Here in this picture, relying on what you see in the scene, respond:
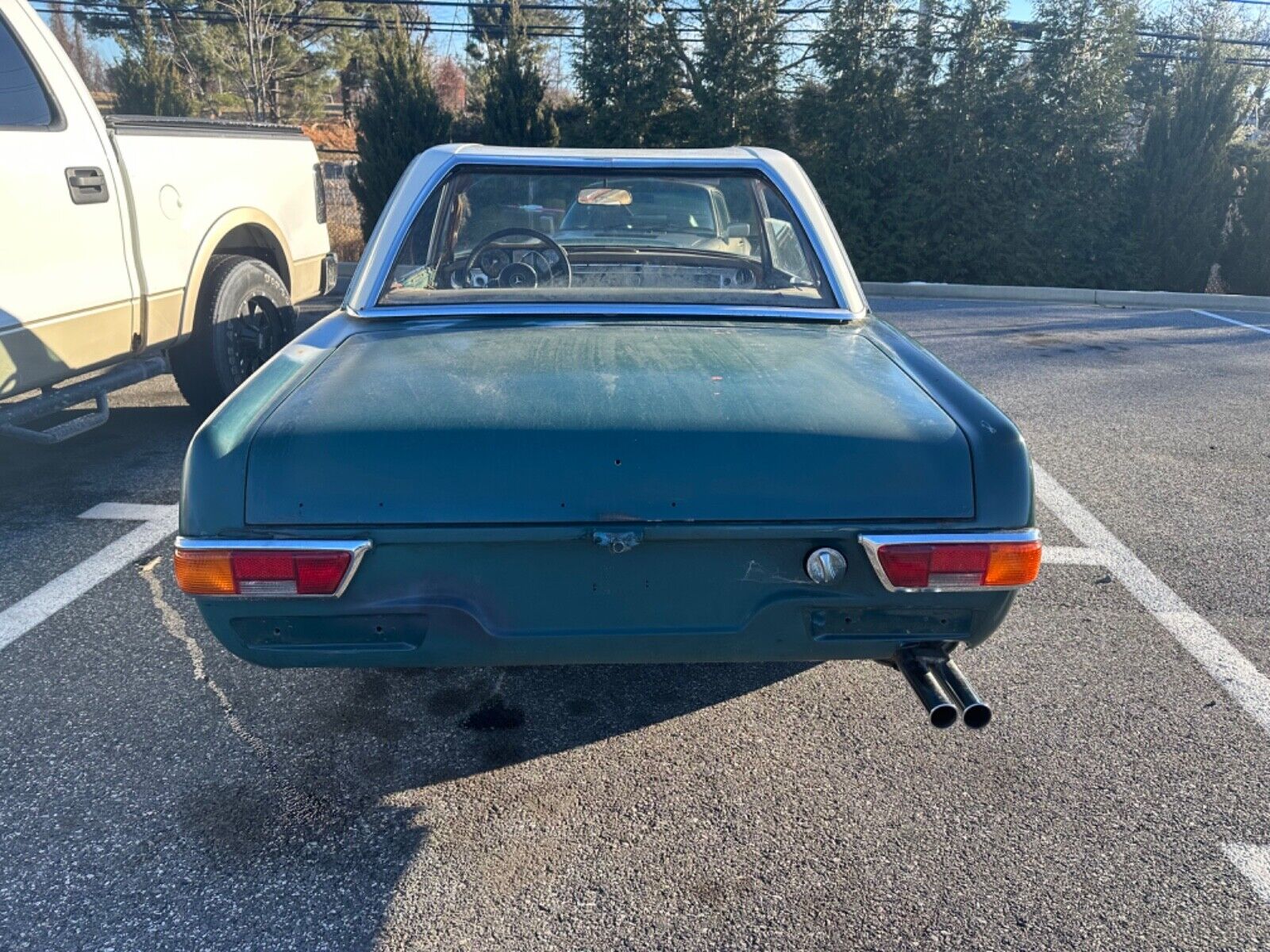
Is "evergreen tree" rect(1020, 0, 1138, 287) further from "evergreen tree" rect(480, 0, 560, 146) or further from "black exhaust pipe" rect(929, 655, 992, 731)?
"black exhaust pipe" rect(929, 655, 992, 731)

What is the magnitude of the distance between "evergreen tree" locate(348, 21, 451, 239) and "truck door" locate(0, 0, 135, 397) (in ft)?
29.7

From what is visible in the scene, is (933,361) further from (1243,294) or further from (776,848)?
(1243,294)

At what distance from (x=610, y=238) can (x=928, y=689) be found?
2.49 metres

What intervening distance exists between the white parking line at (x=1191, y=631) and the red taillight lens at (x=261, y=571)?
7.21 feet

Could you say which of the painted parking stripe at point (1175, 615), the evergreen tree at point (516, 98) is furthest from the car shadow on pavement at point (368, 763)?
the evergreen tree at point (516, 98)

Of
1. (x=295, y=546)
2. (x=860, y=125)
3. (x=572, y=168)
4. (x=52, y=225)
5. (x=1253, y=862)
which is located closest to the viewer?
(x=295, y=546)

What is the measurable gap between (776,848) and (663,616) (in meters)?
0.69

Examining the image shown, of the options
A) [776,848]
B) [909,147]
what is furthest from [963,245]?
[776,848]

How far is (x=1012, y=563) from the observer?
1990mm

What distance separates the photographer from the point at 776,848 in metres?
2.28

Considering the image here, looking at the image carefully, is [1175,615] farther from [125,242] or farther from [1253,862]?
[125,242]

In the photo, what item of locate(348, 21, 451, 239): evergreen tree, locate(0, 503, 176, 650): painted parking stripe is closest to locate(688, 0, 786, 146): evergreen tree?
locate(348, 21, 451, 239): evergreen tree

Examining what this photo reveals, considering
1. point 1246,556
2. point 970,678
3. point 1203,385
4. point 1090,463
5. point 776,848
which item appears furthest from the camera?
point 1203,385

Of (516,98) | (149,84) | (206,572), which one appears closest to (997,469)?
(206,572)
